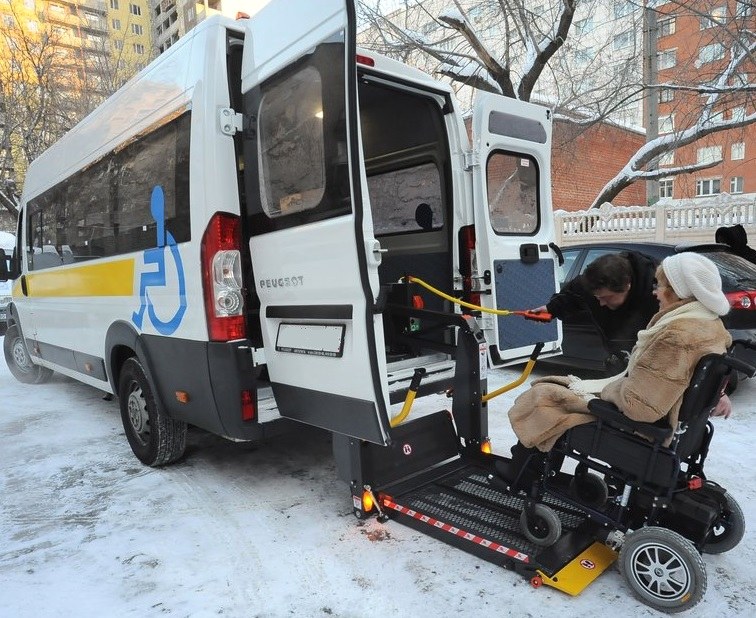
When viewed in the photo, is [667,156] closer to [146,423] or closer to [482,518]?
[482,518]

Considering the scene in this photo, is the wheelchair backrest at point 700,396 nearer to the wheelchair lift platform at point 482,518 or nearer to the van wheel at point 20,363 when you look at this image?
the wheelchair lift platform at point 482,518

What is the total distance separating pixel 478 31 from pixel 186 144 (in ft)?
34.9

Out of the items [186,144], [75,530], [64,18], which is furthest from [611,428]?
[64,18]

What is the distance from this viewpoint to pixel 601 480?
302cm

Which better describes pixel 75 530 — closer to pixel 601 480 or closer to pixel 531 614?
pixel 531 614

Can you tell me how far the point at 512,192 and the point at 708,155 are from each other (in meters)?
14.8

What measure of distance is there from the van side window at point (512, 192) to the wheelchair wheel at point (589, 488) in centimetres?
181

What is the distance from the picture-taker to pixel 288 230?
304cm

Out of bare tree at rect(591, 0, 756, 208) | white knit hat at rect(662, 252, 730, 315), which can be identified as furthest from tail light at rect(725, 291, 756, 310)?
bare tree at rect(591, 0, 756, 208)

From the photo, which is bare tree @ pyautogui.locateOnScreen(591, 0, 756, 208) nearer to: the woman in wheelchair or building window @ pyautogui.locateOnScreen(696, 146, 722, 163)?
building window @ pyautogui.locateOnScreen(696, 146, 722, 163)

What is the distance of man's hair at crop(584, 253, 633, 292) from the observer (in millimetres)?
3182

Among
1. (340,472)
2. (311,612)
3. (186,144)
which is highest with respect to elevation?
(186,144)

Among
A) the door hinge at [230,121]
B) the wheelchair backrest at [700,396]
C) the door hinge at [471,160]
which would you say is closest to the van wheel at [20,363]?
the door hinge at [230,121]

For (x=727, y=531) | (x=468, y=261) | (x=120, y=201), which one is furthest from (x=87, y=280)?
(x=727, y=531)
